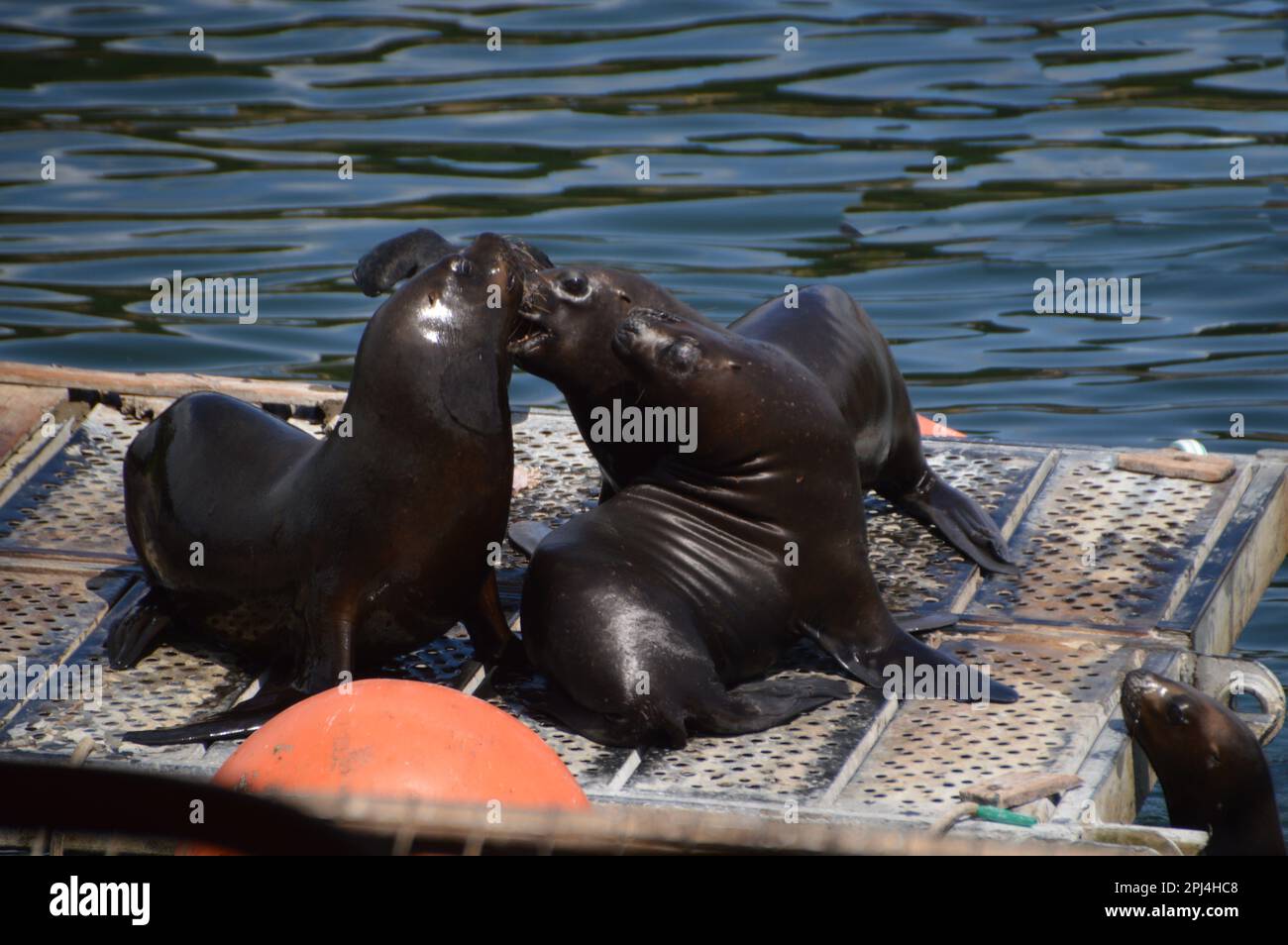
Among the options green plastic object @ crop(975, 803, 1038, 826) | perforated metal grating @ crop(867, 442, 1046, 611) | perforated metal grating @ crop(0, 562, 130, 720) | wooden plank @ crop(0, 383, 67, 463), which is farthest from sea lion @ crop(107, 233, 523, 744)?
wooden plank @ crop(0, 383, 67, 463)

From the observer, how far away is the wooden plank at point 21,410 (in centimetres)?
684

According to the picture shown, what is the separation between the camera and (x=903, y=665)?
16.8 ft

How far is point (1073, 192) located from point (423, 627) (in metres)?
8.81

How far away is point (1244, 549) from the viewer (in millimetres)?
6094

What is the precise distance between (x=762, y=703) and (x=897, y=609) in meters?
0.86

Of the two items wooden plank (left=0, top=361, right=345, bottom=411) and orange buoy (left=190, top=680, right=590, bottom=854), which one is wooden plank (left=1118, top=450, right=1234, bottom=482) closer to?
wooden plank (left=0, top=361, right=345, bottom=411)

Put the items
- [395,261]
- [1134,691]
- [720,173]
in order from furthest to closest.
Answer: [720,173] → [395,261] → [1134,691]

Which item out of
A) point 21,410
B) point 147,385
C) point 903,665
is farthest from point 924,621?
point 21,410

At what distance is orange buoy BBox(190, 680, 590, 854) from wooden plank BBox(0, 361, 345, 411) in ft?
10.4

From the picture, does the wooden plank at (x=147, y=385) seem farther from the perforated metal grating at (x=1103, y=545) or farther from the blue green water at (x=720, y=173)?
the blue green water at (x=720, y=173)

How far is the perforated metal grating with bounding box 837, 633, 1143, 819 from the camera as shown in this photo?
4.52 meters

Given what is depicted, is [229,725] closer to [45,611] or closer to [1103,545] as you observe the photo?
[45,611]
